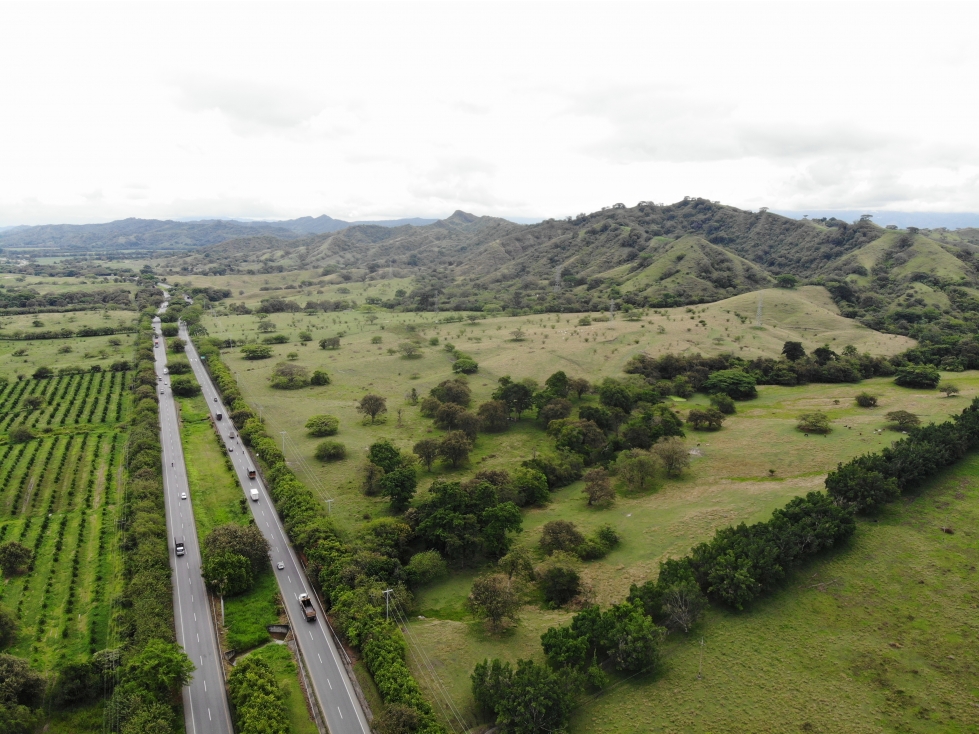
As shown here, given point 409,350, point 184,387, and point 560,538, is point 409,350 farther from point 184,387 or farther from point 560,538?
point 560,538

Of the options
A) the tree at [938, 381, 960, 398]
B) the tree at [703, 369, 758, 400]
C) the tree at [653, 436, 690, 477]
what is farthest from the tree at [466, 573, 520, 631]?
the tree at [938, 381, 960, 398]

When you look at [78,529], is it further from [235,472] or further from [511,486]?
[511,486]

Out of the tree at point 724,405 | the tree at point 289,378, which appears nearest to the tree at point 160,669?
the tree at point 289,378

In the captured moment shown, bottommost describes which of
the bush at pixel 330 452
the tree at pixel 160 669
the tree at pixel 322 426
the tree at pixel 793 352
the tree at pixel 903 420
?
the tree at pixel 160 669

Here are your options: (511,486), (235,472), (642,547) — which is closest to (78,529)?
(235,472)

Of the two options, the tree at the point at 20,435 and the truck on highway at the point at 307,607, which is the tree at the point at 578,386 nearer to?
the truck on highway at the point at 307,607

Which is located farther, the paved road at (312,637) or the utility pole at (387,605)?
the utility pole at (387,605)

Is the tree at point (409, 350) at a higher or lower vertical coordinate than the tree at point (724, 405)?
higher
